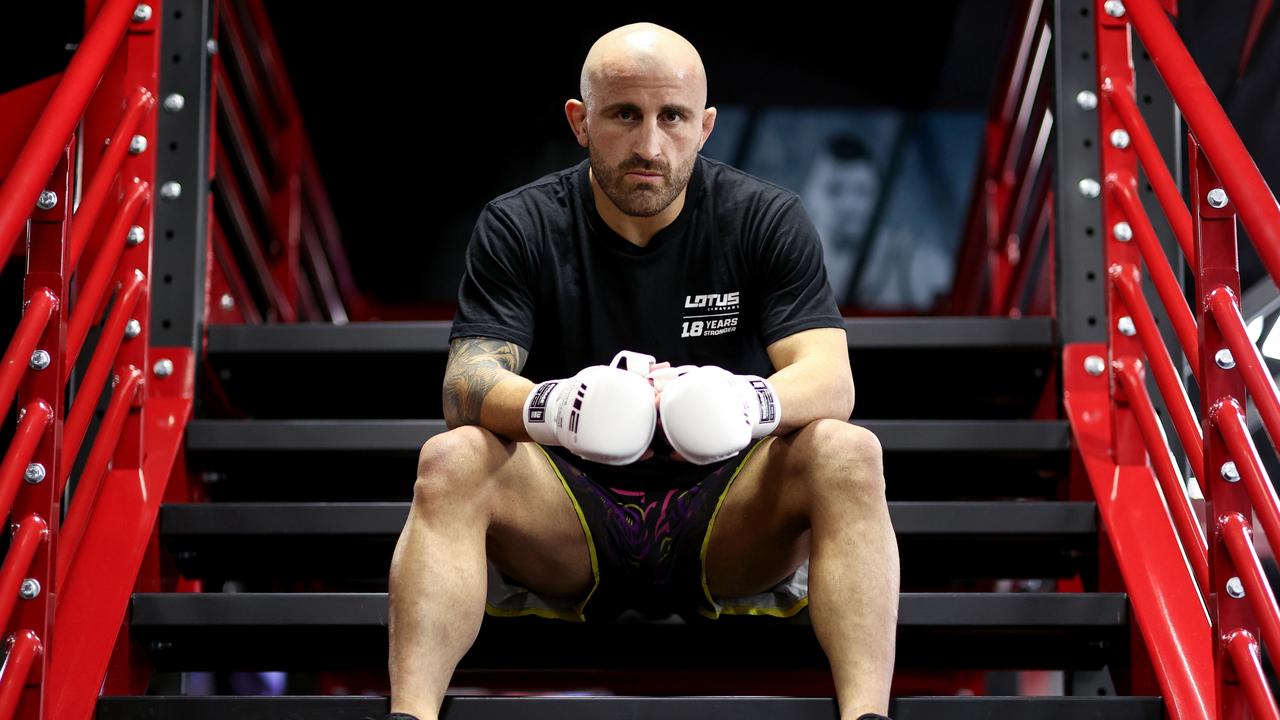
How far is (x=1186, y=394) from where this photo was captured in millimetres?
2320

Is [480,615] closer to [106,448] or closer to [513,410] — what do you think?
[513,410]

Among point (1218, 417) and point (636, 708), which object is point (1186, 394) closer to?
point (1218, 417)

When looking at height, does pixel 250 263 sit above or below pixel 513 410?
above

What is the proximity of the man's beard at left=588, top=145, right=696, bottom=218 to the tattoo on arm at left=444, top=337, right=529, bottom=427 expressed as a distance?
28cm

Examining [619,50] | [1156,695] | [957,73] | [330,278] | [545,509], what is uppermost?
[957,73]

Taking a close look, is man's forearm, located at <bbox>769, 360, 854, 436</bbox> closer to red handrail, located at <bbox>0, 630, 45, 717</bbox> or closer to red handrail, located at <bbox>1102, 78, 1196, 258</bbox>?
red handrail, located at <bbox>1102, 78, 1196, 258</bbox>

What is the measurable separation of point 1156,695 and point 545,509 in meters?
0.98

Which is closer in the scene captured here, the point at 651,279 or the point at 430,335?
the point at 651,279

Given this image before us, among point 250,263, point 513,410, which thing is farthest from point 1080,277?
point 250,263

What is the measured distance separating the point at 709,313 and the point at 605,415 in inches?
19.6

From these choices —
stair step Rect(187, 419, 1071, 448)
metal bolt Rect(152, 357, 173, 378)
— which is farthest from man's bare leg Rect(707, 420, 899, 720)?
metal bolt Rect(152, 357, 173, 378)

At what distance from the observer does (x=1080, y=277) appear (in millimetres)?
2688

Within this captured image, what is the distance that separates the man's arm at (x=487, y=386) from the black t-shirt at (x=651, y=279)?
0.09 m

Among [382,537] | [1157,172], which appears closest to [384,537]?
[382,537]
